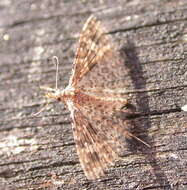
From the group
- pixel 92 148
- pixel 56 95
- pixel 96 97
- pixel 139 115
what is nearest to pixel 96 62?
pixel 96 97

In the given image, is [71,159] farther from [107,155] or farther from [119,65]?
[119,65]

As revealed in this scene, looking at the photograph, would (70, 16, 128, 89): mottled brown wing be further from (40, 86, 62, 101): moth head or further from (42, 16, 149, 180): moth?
(40, 86, 62, 101): moth head

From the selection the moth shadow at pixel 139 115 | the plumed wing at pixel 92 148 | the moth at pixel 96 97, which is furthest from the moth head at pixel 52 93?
the moth shadow at pixel 139 115

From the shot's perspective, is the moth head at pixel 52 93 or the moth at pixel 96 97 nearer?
the moth at pixel 96 97

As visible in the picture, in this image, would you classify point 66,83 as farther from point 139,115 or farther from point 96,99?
point 139,115

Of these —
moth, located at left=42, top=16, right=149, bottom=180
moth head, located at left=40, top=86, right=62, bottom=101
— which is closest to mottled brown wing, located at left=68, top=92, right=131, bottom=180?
moth, located at left=42, top=16, right=149, bottom=180

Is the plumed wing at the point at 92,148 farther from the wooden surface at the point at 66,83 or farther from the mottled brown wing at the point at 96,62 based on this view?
the mottled brown wing at the point at 96,62

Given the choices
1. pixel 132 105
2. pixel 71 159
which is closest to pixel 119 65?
pixel 132 105
